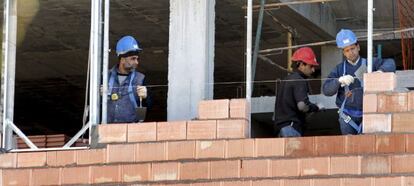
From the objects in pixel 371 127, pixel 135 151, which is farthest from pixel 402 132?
pixel 135 151

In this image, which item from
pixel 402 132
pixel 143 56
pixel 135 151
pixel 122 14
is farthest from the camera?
pixel 143 56

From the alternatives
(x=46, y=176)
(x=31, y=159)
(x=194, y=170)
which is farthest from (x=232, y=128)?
(x=31, y=159)

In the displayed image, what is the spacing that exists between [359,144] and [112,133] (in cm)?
239

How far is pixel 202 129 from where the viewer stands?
11398mm

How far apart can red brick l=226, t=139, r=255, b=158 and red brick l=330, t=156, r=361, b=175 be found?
81cm

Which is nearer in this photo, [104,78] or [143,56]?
[104,78]

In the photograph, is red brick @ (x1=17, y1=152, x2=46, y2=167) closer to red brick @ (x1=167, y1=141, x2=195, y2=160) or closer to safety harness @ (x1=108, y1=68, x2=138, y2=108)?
safety harness @ (x1=108, y1=68, x2=138, y2=108)

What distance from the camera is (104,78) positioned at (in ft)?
39.3

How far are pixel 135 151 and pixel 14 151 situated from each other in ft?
4.19

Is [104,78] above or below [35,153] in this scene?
above

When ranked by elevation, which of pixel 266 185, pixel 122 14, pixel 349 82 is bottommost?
pixel 266 185

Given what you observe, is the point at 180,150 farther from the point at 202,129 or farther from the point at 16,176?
the point at 16,176

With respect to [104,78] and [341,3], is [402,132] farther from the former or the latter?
[341,3]

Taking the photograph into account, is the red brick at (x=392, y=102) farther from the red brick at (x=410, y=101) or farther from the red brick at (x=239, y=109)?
the red brick at (x=239, y=109)
